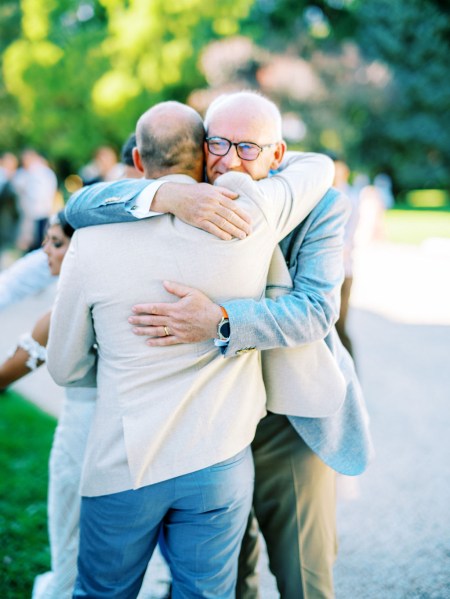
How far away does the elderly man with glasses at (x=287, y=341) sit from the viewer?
73.6 inches

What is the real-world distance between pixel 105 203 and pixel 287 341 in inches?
29.4

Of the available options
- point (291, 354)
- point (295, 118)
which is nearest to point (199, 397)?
point (291, 354)

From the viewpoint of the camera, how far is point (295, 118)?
100 ft

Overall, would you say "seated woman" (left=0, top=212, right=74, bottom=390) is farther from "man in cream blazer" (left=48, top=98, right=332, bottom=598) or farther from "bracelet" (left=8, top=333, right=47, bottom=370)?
"man in cream blazer" (left=48, top=98, right=332, bottom=598)

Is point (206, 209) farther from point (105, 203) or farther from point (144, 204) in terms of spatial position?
point (105, 203)

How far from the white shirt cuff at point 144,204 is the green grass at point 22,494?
7.36ft

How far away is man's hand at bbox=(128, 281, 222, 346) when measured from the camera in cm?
184

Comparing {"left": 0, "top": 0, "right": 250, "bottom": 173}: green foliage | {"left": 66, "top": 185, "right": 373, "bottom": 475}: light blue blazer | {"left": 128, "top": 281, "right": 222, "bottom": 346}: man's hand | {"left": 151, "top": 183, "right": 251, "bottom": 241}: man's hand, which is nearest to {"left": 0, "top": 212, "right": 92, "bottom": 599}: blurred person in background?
{"left": 66, "top": 185, "right": 373, "bottom": 475}: light blue blazer

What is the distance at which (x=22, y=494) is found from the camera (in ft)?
12.9

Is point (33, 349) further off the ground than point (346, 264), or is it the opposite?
point (33, 349)

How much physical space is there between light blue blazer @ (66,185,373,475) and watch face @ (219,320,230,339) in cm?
3

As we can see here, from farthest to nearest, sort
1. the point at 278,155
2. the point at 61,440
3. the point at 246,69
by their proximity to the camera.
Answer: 1. the point at 246,69
2. the point at 61,440
3. the point at 278,155

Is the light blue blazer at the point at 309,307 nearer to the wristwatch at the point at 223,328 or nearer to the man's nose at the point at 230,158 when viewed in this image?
the wristwatch at the point at 223,328

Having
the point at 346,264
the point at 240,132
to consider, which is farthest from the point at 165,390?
the point at 346,264
